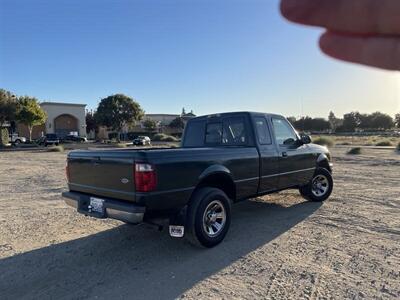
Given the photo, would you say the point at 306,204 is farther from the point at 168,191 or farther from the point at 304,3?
the point at 304,3

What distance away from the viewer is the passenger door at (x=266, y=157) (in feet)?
22.8

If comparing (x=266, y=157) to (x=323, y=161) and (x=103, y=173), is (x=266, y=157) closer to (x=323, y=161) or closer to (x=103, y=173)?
(x=323, y=161)

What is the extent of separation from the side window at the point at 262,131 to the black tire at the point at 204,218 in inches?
64.9

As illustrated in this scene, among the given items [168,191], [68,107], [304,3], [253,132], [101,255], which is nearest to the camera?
[304,3]

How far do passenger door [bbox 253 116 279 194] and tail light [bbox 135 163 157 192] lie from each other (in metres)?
2.59

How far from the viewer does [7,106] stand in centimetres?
4825

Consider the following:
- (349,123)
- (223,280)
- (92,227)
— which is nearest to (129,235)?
(92,227)

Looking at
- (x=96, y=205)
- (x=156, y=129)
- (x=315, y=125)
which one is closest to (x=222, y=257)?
(x=96, y=205)

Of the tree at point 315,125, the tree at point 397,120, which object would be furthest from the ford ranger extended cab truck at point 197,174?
the tree at point 315,125

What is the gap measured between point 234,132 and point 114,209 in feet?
9.71

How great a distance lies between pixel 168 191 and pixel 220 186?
4.65 feet

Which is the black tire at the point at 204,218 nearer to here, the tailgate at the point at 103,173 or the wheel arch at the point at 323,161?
the tailgate at the point at 103,173

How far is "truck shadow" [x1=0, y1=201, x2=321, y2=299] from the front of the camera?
174 inches

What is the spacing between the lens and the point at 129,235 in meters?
6.53
